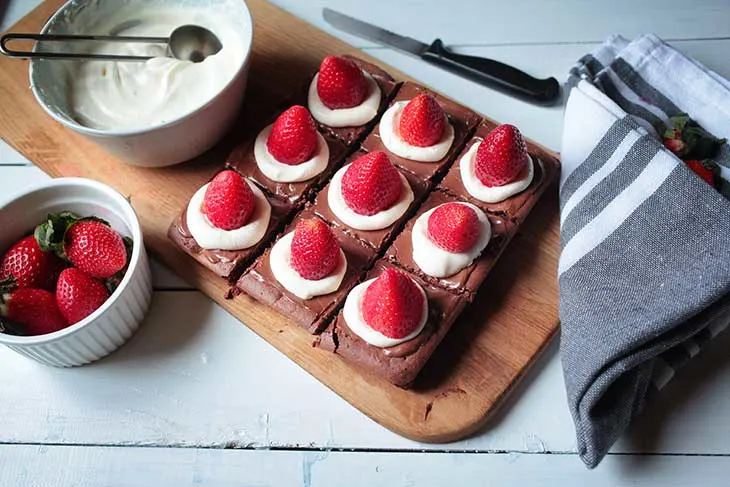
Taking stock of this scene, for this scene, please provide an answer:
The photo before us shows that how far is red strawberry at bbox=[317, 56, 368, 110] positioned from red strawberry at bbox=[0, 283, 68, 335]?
0.78 m

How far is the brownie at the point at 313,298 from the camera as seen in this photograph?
183 cm

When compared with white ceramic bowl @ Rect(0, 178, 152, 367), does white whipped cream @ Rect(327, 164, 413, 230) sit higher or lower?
higher

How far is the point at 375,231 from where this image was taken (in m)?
1.92

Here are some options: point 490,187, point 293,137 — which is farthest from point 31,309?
point 490,187

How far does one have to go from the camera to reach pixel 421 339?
1769mm

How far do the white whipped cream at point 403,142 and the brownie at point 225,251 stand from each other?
0.93 feet

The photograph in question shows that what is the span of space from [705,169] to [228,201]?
1.07 m

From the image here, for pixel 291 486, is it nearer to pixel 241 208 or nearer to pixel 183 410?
pixel 183 410

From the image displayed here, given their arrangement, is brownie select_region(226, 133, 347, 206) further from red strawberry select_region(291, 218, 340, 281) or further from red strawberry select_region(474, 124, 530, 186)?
red strawberry select_region(474, 124, 530, 186)

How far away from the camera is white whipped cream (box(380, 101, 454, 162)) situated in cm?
201

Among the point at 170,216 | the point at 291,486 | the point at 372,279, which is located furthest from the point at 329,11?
the point at 291,486

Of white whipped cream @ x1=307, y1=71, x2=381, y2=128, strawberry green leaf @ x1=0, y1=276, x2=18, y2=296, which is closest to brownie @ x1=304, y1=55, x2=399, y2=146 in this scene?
white whipped cream @ x1=307, y1=71, x2=381, y2=128

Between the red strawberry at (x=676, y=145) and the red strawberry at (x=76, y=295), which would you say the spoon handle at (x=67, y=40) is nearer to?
the red strawberry at (x=76, y=295)

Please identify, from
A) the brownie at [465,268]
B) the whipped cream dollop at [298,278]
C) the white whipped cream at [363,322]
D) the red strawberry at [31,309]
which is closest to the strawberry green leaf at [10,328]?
the red strawberry at [31,309]
